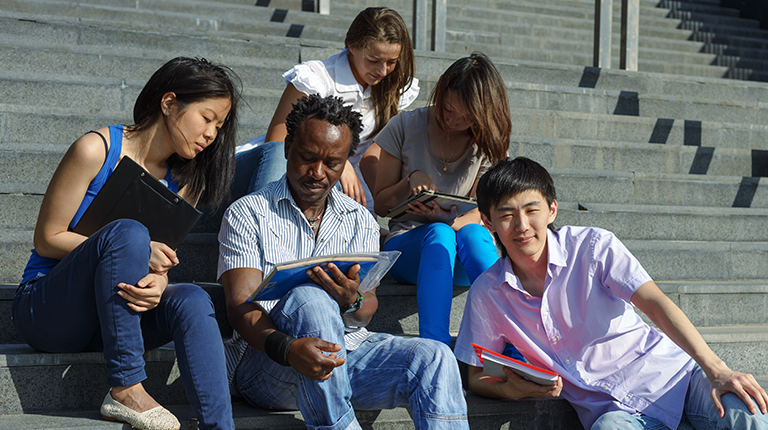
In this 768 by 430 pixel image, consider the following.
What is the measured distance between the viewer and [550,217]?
2.29 m

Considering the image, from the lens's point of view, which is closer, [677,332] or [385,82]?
[677,332]

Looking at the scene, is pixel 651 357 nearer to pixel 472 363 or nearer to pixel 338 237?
pixel 472 363

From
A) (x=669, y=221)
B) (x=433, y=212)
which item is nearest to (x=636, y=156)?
(x=669, y=221)

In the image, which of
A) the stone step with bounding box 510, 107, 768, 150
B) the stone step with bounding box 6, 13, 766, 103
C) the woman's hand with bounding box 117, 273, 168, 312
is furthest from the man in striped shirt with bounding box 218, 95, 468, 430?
the stone step with bounding box 510, 107, 768, 150

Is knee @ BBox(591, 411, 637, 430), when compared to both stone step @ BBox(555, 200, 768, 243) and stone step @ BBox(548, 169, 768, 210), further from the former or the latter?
stone step @ BBox(548, 169, 768, 210)

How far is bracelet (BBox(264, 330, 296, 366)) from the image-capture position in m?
1.90

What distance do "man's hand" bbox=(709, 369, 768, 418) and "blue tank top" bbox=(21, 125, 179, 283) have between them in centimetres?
196

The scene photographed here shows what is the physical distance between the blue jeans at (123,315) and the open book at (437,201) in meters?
0.95

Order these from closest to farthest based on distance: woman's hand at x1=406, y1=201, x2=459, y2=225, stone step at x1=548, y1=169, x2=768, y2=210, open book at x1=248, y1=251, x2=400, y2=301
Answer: open book at x1=248, y1=251, x2=400, y2=301
woman's hand at x1=406, y1=201, x2=459, y2=225
stone step at x1=548, y1=169, x2=768, y2=210

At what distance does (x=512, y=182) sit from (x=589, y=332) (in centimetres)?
54

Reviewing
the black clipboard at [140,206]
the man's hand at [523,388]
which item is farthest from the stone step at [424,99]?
the man's hand at [523,388]

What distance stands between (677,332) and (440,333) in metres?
0.77

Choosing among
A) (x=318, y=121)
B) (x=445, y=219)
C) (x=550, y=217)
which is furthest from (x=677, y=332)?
(x=318, y=121)

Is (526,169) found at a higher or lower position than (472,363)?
higher
